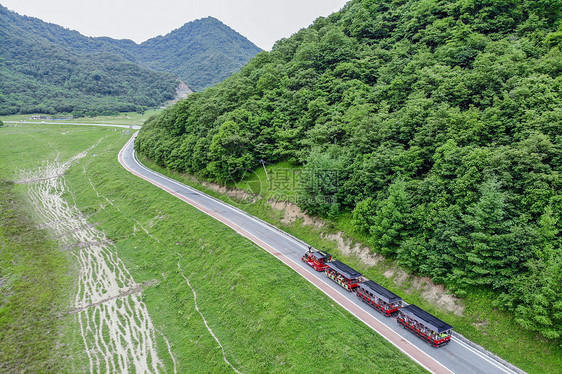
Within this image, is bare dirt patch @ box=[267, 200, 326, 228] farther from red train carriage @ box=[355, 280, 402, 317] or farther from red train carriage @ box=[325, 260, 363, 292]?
red train carriage @ box=[355, 280, 402, 317]

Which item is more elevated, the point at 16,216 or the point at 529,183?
the point at 529,183

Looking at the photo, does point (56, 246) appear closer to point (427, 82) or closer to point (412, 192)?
point (412, 192)

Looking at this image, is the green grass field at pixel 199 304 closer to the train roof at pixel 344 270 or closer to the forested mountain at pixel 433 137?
the train roof at pixel 344 270

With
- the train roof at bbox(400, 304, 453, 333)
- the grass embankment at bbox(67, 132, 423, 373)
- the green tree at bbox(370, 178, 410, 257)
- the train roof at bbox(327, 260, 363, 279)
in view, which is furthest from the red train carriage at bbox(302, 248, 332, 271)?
the train roof at bbox(400, 304, 453, 333)

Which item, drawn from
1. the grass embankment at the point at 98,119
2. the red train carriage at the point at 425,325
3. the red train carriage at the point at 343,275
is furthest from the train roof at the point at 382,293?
the grass embankment at the point at 98,119

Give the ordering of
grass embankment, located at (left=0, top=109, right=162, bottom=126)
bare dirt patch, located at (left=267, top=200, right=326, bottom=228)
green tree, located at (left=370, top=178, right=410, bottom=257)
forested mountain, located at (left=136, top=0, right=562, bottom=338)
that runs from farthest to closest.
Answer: grass embankment, located at (left=0, top=109, right=162, bottom=126) → bare dirt patch, located at (left=267, top=200, right=326, bottom=228) → green tree, located at (left=370, top=178, right=410, bottom=257) → forested mountain, located at (left=136, top=0, right=562, bottom=338)

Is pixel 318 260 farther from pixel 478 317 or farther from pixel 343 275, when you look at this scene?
pixel 478 317

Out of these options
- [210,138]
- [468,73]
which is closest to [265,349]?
[468,73]
